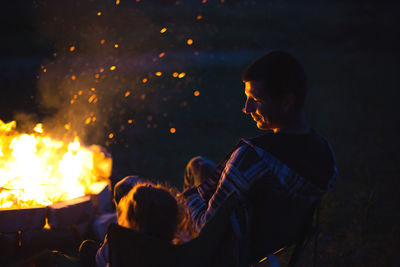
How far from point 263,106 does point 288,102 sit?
0.14m

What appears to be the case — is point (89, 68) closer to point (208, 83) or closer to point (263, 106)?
point (208, 83)

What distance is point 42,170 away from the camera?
318 centimetres

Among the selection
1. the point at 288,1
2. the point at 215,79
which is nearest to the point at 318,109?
the point at 215,79

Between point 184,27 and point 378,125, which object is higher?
point 184,27

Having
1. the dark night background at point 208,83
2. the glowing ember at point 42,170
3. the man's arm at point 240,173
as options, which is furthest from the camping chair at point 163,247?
the dark night background at point 208,83

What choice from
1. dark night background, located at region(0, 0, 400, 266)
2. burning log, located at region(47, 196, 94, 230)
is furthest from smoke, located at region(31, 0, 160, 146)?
burning log, located at region(47, 196, 94, 230)

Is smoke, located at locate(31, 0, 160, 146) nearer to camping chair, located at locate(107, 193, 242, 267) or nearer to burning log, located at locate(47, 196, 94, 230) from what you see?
burning log, located at locate(47, 196, 94, 230)

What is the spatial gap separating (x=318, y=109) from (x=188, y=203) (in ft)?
25.9

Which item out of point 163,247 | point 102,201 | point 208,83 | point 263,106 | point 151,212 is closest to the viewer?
point 163,247

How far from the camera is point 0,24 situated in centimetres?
1012

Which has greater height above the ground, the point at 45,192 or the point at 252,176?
the point at 252,176

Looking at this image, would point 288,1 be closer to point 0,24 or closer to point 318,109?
point 318,109

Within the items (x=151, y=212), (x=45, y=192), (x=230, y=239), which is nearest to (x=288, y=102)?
(x=230, y=239)

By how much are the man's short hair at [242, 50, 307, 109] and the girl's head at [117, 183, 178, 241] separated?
2.70 ft
